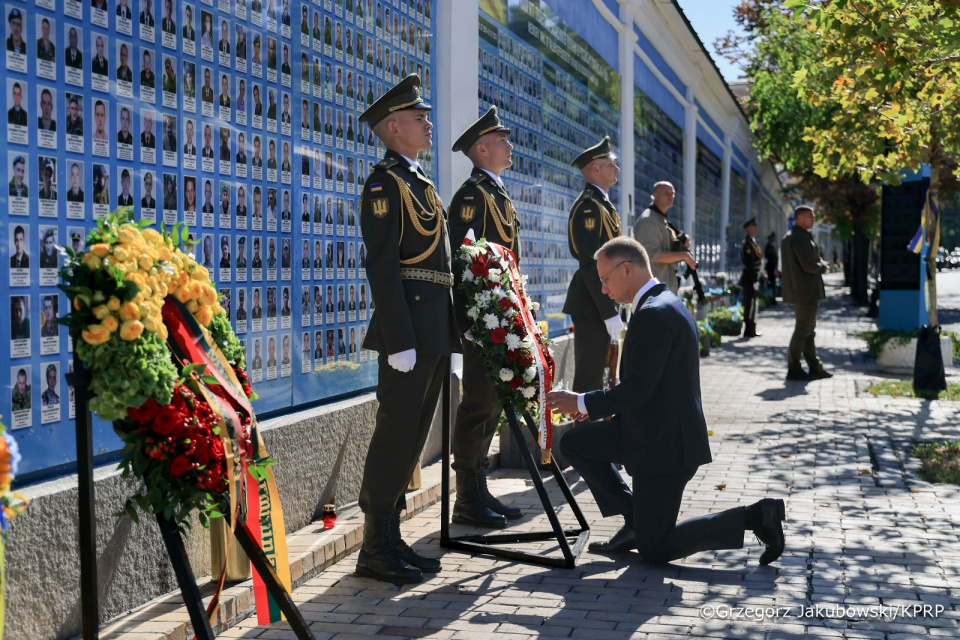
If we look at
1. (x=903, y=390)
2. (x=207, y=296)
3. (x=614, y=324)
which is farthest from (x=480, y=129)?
(x=903, y=390)

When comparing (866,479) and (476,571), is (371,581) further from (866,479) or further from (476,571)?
(866,479)

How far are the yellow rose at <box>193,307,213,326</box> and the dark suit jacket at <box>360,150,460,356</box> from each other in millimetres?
1607

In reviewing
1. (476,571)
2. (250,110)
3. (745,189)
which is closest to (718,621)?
(476,571)

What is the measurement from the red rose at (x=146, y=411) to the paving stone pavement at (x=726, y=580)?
1293mm

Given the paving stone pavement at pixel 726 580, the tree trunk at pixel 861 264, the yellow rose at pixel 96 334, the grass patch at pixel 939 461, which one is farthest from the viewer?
the tree trunk at pixel 861 264

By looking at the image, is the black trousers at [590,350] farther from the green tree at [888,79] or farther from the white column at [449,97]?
the green tree at [888,79]

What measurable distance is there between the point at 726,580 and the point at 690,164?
18.4m

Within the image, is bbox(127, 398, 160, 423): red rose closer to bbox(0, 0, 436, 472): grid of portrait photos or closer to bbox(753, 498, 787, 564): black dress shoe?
bbox(0, 0, 436, 472): grid of portrait photos

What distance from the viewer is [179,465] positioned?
3.49 meters

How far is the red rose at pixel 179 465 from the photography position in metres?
3.49

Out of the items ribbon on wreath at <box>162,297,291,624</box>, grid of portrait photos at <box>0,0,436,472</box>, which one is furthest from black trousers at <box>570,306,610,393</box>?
ribbon on wreath at <box>162,297,291,624</box>

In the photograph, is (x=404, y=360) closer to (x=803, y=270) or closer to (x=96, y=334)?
(x=96, y=334)

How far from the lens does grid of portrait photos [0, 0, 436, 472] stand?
4.30 m

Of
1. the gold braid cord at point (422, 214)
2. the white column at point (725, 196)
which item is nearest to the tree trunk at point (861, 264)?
the white column at point (725, 196)
